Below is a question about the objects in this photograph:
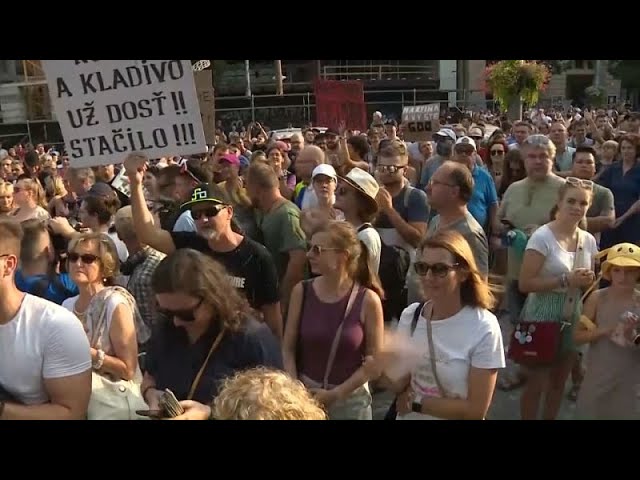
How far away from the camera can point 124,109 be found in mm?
4129

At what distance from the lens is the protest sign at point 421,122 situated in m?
9.86

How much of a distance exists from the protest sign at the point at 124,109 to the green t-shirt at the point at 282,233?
757 millimetres

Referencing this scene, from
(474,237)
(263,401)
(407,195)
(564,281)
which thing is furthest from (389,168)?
(263,401)

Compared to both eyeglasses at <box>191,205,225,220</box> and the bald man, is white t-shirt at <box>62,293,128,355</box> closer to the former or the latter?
eyeglasses at <box>191,205,225,220</box>

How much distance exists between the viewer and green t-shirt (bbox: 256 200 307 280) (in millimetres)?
4664

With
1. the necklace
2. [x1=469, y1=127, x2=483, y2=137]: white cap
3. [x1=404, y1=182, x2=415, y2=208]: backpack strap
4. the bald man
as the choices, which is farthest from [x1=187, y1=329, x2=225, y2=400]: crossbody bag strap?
[x1=469, y1=127, x2=483, y2=137]: white cap

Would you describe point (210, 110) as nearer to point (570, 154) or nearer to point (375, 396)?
point (375, 396)

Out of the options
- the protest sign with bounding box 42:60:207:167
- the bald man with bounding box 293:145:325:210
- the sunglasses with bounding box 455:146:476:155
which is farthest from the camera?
the sunglasses with bounding box 455:146:476:155

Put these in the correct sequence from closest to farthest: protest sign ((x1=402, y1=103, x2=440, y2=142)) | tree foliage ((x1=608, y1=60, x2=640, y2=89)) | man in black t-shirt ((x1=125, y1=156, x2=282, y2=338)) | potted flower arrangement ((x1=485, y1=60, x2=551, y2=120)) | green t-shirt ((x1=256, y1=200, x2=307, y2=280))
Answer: man in black t-shirt ((x1=125, y1=156, x2=282, y2=338)), green t-shirt ((x1=256, y1=200, x2=307, y2=280)), protest sign ((x1=402, y1=103, x2=440, y2=142)), potted flower arrangement ((x1=485, y1=60, x2=551, y2=120)), tree foliage ((x1=608, y1=60, x2=640, y2=89))

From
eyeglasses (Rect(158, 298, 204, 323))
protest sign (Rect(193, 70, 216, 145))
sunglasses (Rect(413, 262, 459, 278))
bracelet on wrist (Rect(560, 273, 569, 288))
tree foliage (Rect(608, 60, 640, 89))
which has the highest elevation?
protest sign (Rect(193, 70, 216, 145))

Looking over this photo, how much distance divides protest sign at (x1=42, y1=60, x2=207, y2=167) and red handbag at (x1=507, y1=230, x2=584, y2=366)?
1949 millimetres

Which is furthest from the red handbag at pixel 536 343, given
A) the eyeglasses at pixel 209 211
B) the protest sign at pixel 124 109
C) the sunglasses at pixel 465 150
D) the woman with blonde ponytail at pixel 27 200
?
the woman with blonde ponytail at pixel 27 200

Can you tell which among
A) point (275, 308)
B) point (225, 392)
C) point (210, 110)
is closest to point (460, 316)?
point (225, 392)

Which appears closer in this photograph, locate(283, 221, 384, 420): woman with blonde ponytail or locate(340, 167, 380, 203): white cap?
locate(283, 221, 384, 420): woman with blonde ponytail
